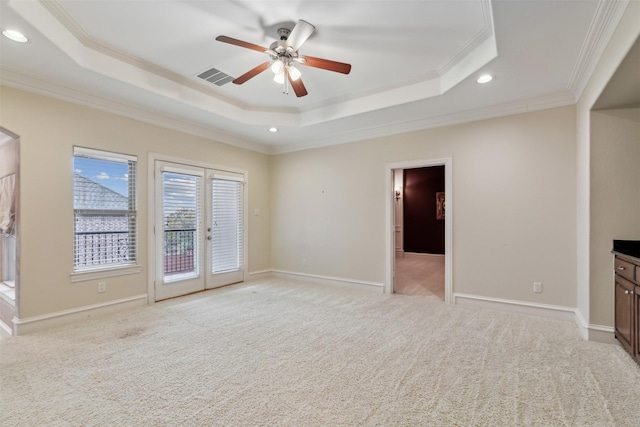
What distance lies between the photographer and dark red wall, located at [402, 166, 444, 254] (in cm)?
870

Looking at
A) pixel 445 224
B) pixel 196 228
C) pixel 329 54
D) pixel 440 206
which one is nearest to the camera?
pixel 329 54

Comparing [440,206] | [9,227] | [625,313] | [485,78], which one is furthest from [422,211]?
[9,227]

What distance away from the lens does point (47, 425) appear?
178cm

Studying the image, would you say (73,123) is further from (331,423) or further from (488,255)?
(488,255)

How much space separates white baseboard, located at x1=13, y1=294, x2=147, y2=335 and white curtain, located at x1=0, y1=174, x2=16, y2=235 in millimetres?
1085

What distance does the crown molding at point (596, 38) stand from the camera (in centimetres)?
205

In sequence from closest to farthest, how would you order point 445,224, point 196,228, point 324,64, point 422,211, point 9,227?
point 324,64, point 9,227, point 445,224, point 196,228, point 422,211

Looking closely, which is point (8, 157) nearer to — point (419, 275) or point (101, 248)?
point (101, 248)

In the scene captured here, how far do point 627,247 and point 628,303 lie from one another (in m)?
0.52

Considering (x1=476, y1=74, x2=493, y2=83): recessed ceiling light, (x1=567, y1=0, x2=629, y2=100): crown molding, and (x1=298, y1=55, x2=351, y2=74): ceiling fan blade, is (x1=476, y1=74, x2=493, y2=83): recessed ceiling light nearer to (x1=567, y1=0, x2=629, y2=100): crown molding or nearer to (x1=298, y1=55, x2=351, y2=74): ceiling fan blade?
(x1=567, y1=0, x2=629, y2=100): crown molding

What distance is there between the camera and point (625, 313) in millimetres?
2596

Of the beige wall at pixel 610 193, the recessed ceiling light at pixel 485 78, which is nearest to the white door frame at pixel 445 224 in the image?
the recessed ceiling light at pixel 485 78

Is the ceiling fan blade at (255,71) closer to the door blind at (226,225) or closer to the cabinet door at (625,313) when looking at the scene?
the door blind at (226,225)

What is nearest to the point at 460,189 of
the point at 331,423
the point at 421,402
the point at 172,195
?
the point at 421,402
